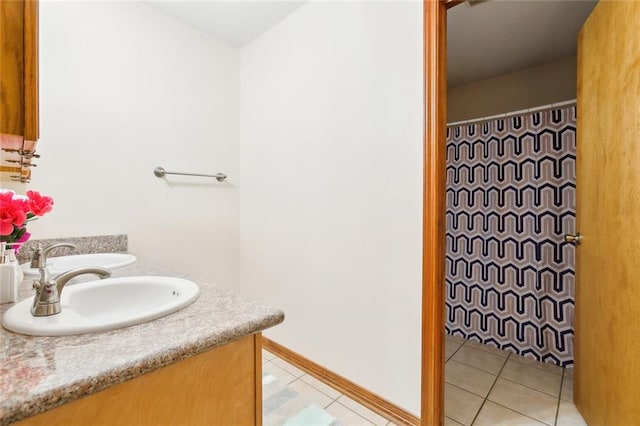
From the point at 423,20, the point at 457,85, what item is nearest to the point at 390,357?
the point at 423,20

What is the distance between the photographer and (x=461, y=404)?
1531 millimetres

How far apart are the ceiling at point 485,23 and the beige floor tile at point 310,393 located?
7.51 feet

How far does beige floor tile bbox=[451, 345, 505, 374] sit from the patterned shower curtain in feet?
0.58

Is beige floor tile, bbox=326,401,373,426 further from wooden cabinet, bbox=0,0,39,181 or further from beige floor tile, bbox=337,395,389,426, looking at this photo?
wooden cabinet, bbox=0,0,39,181

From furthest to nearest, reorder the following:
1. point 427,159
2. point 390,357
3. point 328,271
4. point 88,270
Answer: point 328,271
point 390,357
point 427,159
point 88,270

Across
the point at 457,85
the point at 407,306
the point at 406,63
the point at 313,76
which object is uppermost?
the point at 457,85

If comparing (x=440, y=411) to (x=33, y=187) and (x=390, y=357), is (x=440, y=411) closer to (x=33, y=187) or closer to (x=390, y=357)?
(x=390, y=357)

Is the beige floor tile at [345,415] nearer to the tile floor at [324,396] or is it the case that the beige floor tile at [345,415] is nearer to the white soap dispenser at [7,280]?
the tile floor at [324,396]

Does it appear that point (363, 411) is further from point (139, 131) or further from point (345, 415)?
point (139, 131)

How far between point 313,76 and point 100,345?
1.68m

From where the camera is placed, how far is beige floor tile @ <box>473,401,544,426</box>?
1.39 meters

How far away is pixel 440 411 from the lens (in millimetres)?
1290

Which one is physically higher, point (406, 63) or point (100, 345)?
point (406, 63)

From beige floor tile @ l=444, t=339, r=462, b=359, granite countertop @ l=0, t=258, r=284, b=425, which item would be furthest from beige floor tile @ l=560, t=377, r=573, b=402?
granite countertop @ l=0, t=258, r=284, b=425
